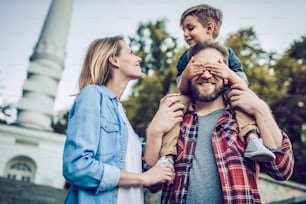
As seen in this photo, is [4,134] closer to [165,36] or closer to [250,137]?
[165,36]

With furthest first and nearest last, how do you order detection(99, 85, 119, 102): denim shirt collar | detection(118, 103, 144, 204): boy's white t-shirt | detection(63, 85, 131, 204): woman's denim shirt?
detection(99, 85, 119, 102): denim shirt collar < detection(118, 103, 144, 204): boy's white t-shirt < detection(63, 85, 131, 204): woman's denim shirt

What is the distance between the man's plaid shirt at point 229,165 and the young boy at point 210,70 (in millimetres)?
69

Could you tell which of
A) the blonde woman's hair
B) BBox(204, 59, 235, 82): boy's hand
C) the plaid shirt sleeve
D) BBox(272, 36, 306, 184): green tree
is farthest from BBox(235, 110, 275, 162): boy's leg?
BBox(272, 36, 306, 184): green tree

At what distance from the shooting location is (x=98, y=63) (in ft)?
8.13

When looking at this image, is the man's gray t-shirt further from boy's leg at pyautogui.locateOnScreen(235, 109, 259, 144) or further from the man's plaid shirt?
boy's leg at pyautogui.locateOnScreen(235, 109, 259, 144)

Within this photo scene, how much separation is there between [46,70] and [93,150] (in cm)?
1806

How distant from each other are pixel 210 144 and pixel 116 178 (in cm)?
71

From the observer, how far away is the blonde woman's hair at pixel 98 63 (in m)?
2.47

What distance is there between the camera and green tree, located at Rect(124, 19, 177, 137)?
1711 centimetres

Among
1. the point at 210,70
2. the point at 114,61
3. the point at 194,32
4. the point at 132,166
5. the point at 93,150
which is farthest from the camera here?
the point at 194,32

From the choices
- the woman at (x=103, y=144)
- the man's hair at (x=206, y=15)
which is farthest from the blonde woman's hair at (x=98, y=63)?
the man's hair at (x=206, y=15)

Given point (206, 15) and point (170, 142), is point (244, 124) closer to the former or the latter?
point (170, 142)

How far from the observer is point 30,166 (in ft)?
54.0

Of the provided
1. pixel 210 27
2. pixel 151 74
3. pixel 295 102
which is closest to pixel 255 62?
pixel 295 102
